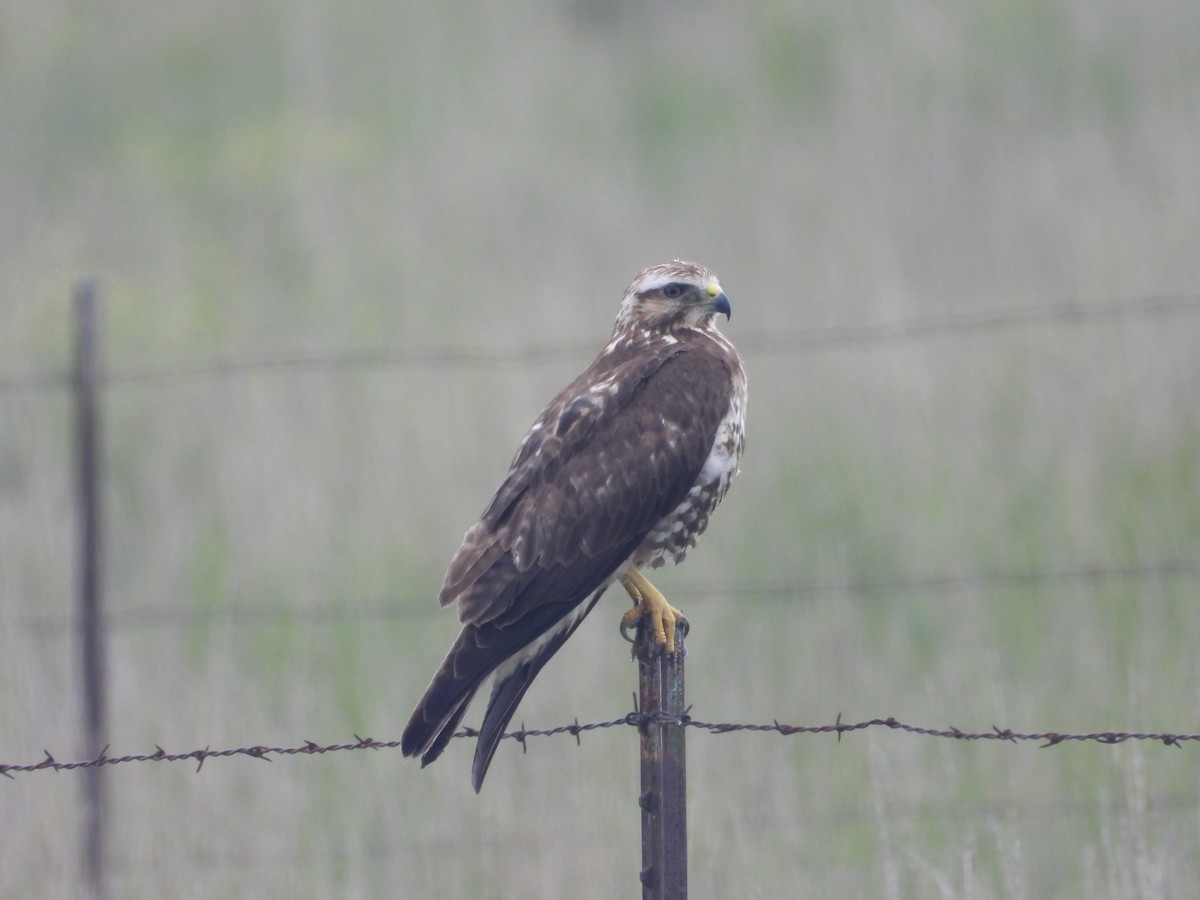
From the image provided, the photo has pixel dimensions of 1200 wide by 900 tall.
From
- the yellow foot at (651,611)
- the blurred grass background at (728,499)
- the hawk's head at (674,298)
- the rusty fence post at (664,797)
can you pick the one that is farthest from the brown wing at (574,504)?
the blurred grass background at (728,499)

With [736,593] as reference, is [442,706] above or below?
below

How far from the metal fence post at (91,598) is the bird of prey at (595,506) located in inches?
70.1

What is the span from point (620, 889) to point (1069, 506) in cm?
334

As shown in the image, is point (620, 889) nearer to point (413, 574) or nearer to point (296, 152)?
point (413, 574)

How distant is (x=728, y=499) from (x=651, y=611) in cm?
376

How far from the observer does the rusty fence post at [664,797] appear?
10.5ft

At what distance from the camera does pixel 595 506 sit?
4.04 m

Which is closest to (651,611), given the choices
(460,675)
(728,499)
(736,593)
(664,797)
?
(460,675)

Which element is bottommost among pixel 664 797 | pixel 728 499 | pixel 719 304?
pixel 664 797

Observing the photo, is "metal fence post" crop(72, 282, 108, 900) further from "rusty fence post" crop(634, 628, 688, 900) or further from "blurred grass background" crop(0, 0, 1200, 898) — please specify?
"rusty fence post" crop(634, 628, 688, 900)

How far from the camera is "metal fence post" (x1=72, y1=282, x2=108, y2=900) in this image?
538 cm

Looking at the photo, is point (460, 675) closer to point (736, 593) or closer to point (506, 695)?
point (506, 695)

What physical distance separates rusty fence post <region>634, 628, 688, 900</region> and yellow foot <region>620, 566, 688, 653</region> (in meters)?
0.56

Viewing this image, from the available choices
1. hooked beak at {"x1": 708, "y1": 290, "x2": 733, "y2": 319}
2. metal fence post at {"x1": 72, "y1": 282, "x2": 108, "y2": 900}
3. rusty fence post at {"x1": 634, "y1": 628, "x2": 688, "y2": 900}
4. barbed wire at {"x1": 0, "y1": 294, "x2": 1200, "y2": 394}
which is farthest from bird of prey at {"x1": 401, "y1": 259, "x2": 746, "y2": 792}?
barbed wire at {"x1": 0, "y1": 294, "x2": 1200, "y2": 394}
